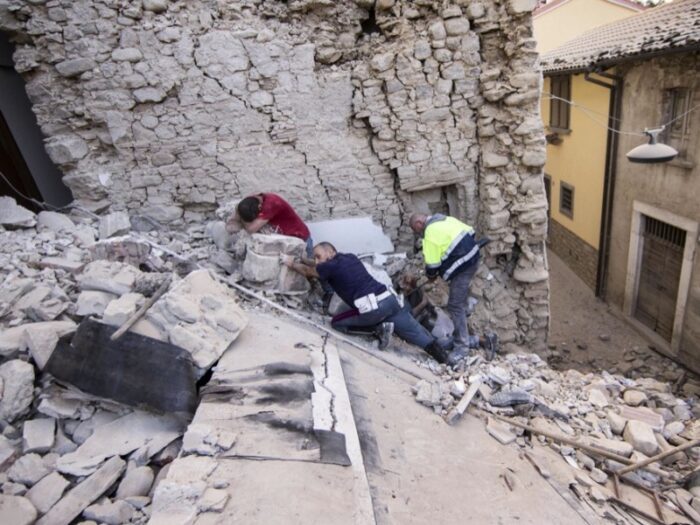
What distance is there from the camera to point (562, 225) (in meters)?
12.0

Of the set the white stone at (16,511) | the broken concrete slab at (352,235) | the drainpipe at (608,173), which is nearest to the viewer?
the white stone at (16,511)

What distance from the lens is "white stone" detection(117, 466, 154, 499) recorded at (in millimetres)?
2436

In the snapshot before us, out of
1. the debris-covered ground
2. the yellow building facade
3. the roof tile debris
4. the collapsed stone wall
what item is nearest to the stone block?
the collapsed stone wall

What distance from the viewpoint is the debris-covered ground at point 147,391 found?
101 inches

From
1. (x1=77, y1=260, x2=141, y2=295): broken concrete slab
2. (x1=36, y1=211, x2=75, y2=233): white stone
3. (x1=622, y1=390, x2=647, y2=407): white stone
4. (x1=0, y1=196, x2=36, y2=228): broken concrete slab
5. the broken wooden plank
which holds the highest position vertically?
(x1=0, y1=196, x2=36, y2=228): broken concrete slab

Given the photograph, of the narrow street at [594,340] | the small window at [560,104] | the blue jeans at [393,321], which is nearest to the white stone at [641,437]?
the blue jeans at [393,321]

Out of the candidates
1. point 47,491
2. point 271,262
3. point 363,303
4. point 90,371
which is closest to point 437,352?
point 363,303

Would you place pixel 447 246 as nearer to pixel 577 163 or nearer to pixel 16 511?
pixel 16 511

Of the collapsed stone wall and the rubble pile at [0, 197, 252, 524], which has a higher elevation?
the collapsed stone wall

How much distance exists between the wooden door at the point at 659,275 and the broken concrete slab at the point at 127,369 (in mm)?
8202

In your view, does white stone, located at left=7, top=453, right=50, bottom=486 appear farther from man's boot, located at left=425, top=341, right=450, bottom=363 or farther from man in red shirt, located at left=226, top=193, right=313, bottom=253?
man's boot, located at left=425, top=341, right=450, bottom=363

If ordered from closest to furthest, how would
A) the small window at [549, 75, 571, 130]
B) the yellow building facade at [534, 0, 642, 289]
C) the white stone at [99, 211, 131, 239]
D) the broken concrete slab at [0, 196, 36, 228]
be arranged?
1. the broken concrete slab at [0, 196, 36, 228]
2. the white stone at [99, 211, 131, 239]
3. the yellow building facade at [534, 0, 642, 289]
4. the small window at [549, 75, 571, 130]

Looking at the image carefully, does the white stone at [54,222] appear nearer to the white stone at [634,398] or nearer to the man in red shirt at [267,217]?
the man in red shirt at [267,217]

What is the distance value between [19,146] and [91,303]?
3523mm
